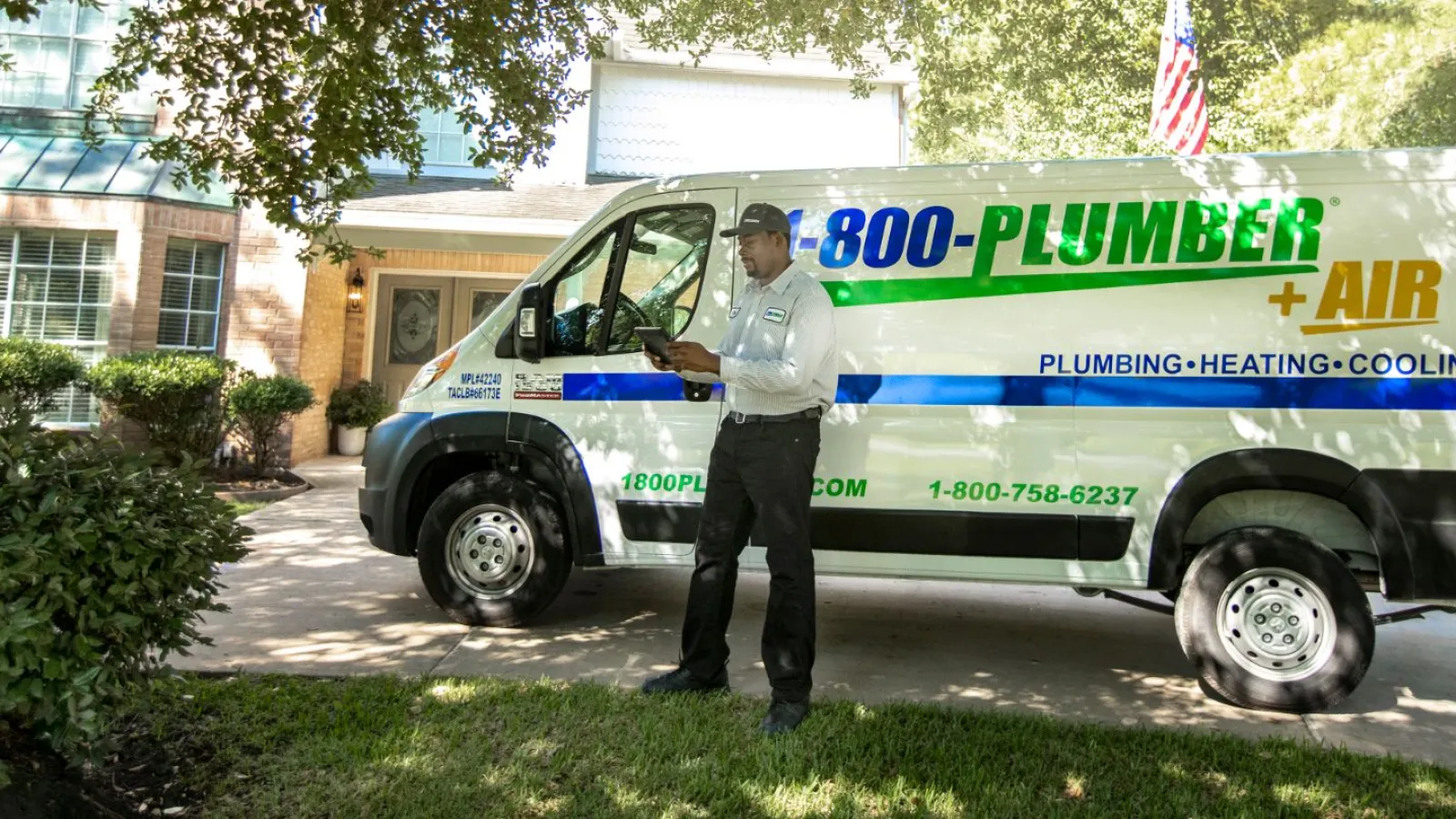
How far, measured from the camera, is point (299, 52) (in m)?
6.14

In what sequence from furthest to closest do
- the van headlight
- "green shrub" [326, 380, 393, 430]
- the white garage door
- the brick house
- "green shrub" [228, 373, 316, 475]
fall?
the white garage door, "green shrub" [326, 380, 393, 430], the brick house, "green shrub" [228, 373, 316, 475], the van headlight

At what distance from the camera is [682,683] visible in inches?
174

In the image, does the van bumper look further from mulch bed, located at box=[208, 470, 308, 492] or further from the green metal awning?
the green metal awning

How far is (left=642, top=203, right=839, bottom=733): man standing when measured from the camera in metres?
3.98

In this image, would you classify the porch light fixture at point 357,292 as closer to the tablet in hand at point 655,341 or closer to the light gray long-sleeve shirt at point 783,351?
the light gray long-sleeve shirt at point 783,351

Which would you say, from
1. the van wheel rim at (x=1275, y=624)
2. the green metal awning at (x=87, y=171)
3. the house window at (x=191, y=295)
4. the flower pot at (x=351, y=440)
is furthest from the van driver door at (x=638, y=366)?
the flower pot at (x=351, y=440)

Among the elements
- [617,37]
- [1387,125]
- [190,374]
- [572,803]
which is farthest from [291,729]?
[1387,125]

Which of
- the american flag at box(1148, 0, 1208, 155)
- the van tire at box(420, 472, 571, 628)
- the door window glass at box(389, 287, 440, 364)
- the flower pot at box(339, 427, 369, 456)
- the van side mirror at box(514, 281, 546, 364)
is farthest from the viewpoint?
the door window glass at box(389, 287, 440, 364)

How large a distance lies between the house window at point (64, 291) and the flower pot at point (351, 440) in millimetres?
3064

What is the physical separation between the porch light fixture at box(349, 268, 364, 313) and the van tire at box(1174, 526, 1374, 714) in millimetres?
12066

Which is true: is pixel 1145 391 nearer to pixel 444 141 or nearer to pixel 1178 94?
pixel 1178 94

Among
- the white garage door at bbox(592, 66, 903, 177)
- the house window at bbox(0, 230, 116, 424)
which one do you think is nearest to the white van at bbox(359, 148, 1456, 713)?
the house window at bbox(0, 230, 116, 424)

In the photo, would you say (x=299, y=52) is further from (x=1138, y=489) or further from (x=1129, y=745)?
(x=1129, y=745)

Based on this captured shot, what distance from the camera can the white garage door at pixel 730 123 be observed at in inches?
562
